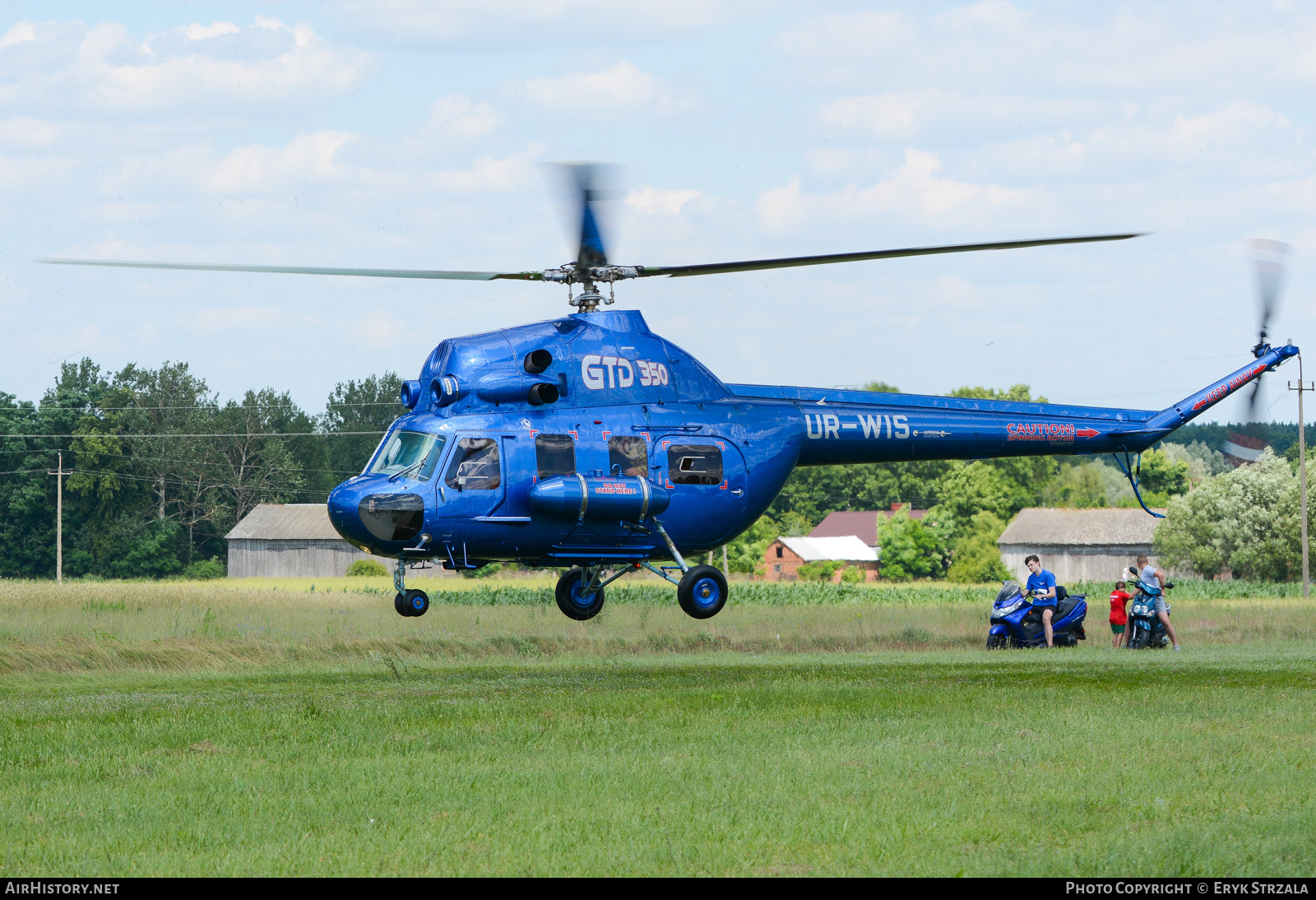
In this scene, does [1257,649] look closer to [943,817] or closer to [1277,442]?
[943,817]

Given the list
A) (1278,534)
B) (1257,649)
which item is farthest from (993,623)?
(1278,534)

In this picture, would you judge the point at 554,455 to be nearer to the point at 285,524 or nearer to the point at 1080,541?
the point at 285,524

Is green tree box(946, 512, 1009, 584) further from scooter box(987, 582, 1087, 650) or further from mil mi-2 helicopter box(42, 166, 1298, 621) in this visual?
mil mi-2 helicopter box(42, 166, 1298, 621)

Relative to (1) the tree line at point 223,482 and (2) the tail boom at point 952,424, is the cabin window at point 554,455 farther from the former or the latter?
(1) the tree line at point 223,482

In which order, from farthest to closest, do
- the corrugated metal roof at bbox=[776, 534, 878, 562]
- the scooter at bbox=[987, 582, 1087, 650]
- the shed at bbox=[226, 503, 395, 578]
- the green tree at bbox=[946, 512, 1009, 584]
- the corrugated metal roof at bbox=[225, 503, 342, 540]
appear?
the corrugated metal roof at bbox=[776, 534, 878, 562], the green tree at bbox=[946, 512, 1009, 584], the shed at bbox=[226, 503, 395, 578], the corrugated metal roof at bbox=[225, 503, 342, 540], the scooter at bbox=[987, 582, 1087, 650]

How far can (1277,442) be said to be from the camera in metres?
172

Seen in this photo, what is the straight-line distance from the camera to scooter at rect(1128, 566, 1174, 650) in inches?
935

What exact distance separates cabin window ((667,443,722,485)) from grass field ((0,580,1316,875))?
9.15ft

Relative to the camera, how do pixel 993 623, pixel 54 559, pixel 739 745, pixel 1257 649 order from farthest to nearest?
pixel 54 559, pixel 993 623, pixel 1257 649, pixel 739 745

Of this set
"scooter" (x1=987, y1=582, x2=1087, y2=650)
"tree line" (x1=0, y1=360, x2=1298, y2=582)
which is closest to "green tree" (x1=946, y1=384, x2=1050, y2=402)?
"tree line" (x1=0, y1=360, x2=1298, y2=582)

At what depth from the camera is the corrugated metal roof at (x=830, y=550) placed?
113250 millimetres

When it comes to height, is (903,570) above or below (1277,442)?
below

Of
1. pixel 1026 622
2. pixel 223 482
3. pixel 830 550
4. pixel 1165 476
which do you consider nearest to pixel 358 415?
pixel 223 482
